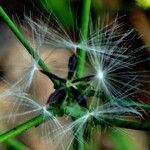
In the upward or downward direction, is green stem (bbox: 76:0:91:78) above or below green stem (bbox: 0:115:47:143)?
above

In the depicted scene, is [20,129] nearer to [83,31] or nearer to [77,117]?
[77,117]

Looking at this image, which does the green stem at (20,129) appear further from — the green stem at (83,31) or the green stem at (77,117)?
the green stem at (83,31)

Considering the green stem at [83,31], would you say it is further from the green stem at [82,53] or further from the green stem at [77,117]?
the green stem at [77,117]

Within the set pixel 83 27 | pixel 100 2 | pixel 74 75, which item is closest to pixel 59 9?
pixel 100 2

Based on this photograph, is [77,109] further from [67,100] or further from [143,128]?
[143,128]

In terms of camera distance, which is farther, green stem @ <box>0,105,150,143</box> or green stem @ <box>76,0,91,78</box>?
green stem @ <box>76,0,91,78</box>

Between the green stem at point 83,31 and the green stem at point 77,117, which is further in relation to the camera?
the green stem at point 83,31

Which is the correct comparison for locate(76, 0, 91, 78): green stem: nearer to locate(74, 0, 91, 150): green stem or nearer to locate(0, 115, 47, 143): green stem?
locate(74, 0, 91, 150): green stem

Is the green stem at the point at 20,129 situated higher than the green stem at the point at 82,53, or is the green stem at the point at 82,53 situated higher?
the green stem at the point at 82,53

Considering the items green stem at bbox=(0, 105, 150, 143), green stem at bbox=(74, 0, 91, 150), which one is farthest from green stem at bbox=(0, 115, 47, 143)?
green stem at bbox=(74, 0, 91, 150)

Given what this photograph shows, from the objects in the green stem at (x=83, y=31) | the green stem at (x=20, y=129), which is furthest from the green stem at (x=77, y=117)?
the green stem at (x=83, y=31)

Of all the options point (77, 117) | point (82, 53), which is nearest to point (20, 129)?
point (77, 117)

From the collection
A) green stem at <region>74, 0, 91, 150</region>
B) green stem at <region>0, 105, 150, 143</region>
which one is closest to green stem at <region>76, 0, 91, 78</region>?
A: green stem at <region>74, 0, 91, 150</region>
